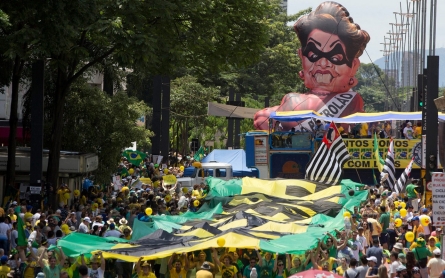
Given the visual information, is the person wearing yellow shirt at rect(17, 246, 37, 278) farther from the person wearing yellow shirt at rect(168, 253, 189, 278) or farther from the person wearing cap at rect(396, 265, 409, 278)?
the person wearing cap at rect(396, 265, 409, 278)

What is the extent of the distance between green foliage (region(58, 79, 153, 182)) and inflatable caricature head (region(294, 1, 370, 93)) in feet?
38.1

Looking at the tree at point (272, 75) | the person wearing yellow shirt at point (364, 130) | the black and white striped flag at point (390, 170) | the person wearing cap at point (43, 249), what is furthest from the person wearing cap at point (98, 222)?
the tree at point (272, 75)

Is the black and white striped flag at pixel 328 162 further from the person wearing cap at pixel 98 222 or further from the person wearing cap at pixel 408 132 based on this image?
the person wearing cap at pixel 98 222

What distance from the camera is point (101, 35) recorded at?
87.2ft

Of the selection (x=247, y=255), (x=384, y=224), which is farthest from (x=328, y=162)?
(x=247, y=255)

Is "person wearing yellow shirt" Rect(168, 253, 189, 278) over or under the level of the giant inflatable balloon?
under

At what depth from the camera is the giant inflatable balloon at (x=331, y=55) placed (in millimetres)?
45562

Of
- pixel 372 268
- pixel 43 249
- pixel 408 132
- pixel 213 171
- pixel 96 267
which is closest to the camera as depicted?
pixel 372 268

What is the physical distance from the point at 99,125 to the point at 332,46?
13502 millimetres

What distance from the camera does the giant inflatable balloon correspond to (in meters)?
45.6

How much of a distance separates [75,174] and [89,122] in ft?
9.25

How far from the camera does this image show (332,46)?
151 feet

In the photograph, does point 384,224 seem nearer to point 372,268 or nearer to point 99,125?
point 372,268

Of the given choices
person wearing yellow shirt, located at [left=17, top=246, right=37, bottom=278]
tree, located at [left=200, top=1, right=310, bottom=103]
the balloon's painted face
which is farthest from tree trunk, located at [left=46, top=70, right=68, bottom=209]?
tree, located at [left=200, top=1, right=310, bottom=103]
